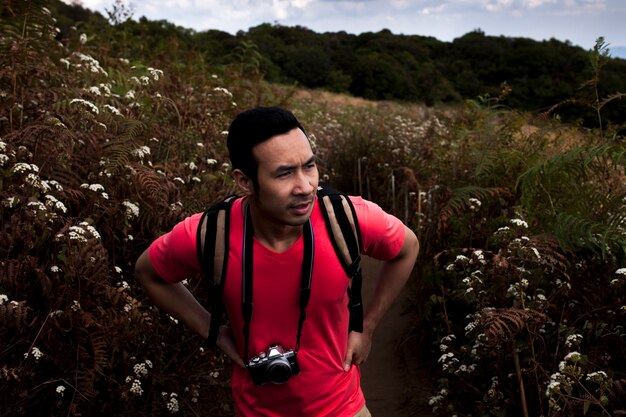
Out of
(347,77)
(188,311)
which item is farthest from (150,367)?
(347,77)

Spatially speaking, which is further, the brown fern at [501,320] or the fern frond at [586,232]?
the fern frond at [586,232]

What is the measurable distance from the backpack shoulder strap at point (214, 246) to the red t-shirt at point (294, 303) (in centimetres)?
3

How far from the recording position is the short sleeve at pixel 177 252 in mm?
2377

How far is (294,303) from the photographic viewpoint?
2336mm

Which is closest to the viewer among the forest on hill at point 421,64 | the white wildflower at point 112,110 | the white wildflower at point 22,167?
the white wildflower at point 22,167

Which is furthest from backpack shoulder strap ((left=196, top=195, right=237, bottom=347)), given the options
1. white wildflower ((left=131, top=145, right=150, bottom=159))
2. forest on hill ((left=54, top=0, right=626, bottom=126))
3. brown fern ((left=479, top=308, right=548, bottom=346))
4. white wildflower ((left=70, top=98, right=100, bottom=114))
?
forest on hill ((left=54, top=0, right=626, bottom=126))

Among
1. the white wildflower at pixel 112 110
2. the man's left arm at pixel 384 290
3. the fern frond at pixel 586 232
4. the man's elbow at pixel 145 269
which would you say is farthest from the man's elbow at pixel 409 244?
the white wildflower at pixel 112 110

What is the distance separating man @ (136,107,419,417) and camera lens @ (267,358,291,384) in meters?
Result: 0.06

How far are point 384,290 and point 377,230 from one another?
42 centimetres

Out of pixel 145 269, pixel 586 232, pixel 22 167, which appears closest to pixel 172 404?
pixel 145 269

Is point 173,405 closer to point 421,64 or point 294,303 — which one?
point 294,303

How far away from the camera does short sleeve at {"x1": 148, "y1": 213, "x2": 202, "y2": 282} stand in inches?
93.6

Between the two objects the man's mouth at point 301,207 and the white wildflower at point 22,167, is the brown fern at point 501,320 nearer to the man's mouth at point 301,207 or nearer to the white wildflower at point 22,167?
the man's mouth at point 301,207

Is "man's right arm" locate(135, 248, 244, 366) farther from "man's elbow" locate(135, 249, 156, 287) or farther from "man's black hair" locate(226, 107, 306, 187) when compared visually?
"man's black hair" locate(226, 107, 306, 187)
